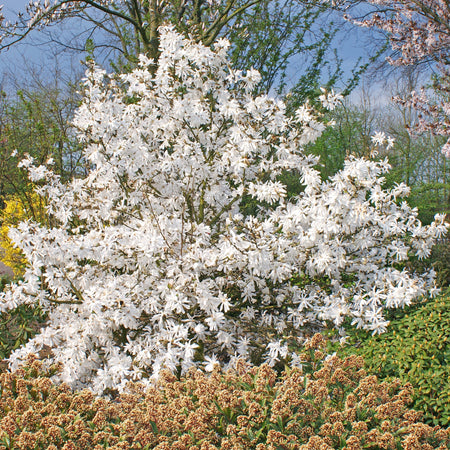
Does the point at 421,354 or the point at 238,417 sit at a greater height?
the point at 421,354

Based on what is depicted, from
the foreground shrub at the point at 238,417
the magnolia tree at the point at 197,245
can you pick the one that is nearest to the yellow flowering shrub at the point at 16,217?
the magnolia tree at the point at 197,245

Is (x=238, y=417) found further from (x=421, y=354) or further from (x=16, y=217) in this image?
(x=16, y=217)

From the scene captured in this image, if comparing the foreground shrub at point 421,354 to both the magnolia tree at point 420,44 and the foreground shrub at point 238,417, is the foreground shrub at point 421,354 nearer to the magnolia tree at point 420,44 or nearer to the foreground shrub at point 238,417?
the foreground shrub at point 238,417

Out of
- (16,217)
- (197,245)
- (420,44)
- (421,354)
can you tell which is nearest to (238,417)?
(421,354)

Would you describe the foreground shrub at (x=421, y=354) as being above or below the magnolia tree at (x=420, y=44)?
below

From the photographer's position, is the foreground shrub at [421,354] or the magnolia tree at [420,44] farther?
the magnolia tree at [420,44]

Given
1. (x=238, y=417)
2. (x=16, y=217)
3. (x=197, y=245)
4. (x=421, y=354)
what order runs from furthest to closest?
(x=16, y=217), (x=197, y=245), (x=421, y=354), (x=238, y=417)

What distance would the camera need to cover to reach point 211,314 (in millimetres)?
4258

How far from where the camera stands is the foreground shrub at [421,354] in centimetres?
287

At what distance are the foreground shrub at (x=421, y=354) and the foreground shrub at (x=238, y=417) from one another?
8.9 inches

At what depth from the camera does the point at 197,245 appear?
13.5ft

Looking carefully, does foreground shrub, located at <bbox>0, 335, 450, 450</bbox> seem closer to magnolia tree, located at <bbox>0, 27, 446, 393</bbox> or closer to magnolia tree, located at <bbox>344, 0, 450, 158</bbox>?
magnolia tree, located at <bbox>0, 27, 446, 393</bbox>

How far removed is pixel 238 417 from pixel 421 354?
150 centimetres

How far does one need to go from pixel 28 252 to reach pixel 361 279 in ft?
10.5
